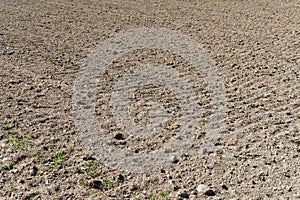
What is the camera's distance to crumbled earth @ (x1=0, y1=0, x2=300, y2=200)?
3564 mm

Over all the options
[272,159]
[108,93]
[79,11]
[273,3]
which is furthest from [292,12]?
[272,159]

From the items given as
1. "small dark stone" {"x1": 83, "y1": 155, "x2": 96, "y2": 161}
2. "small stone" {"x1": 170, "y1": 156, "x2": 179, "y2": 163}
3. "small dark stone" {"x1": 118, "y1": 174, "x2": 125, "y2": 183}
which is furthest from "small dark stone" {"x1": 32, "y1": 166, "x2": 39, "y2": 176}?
"small stone" {"x1": 170, "y1": 156, "x2": 179, "y2": 163}

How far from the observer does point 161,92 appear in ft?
16.5

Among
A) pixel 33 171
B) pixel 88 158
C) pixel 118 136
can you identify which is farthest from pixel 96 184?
pixel 118 136

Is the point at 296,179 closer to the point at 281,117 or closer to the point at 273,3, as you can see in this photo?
the point at 281,117

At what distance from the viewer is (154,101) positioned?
4.84 meters

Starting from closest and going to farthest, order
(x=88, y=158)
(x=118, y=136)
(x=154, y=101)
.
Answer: (x=88, y=158) → (x=118, y=136) → (x=154, y=101)

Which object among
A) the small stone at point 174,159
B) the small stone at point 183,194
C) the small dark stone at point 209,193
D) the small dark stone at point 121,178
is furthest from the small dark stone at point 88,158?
the small dark stone at point 209,193

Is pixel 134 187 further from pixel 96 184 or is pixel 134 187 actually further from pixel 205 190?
pixel 205 190

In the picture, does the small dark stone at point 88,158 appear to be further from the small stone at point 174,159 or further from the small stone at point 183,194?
the small stone at point 183,194

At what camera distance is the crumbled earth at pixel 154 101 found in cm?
356

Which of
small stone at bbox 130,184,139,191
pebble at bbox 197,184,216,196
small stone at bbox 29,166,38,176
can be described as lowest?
pebble at bbox 197,184,216,196

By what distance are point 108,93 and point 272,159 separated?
191 cm

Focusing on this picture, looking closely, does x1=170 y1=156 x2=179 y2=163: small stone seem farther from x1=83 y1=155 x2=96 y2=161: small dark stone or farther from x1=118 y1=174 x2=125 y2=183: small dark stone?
x1=83 y1=155 x2=96 y2=161: small dark stone
